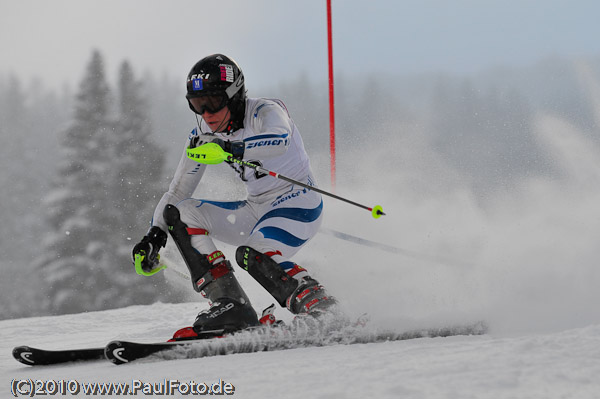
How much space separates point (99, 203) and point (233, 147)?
60.8 ft

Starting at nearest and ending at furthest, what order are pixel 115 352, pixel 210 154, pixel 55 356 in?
1. pixel 115 352
2. pixel 55 356
3. pixel 210 154

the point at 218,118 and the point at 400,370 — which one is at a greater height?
the point at 218,118

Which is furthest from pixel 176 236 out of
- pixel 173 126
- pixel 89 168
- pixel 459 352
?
pixel 173 126

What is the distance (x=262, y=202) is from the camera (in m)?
4.13

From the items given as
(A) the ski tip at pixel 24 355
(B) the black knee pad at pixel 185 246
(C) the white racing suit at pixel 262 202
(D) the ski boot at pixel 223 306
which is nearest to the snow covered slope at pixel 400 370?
(A) the ski tip at pixel 24 355

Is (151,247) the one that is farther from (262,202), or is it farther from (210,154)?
(210,154)

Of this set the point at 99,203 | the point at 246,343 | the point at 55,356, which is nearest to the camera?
the point at 246,343

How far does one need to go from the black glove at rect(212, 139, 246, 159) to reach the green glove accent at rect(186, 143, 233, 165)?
3cm

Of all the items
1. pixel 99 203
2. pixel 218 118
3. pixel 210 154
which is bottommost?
pixel 210 154

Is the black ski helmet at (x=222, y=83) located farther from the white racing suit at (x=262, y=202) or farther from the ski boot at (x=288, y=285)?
the ski boot at (x=288, y=285)

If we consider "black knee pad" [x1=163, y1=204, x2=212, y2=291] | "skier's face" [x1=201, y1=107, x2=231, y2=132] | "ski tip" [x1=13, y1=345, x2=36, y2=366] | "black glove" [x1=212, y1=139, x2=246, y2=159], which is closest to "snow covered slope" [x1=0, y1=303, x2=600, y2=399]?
"ski tip" [x1=13, y1=345, x2=36, y2=366]

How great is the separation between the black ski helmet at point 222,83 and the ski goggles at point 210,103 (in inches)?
0.5

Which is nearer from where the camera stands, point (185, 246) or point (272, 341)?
point (272, 341)

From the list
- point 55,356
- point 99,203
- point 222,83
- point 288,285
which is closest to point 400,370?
point 288,285
